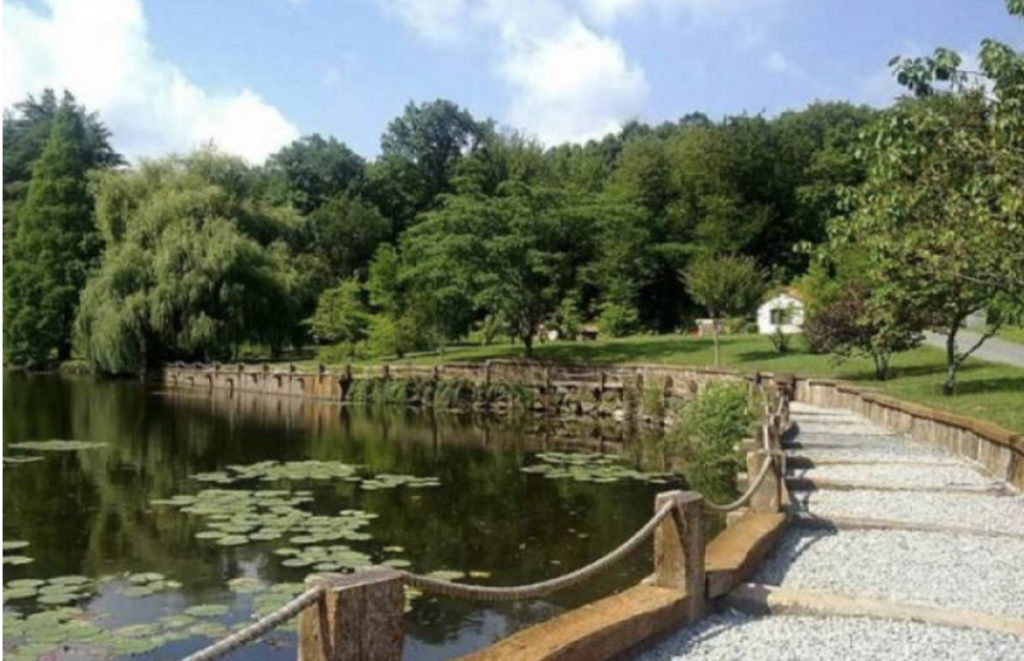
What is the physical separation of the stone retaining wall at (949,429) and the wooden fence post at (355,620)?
9460mm

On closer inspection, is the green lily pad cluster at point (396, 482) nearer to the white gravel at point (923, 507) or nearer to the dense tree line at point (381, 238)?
the white gravel at point (923, 507)

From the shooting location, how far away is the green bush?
17966 mm

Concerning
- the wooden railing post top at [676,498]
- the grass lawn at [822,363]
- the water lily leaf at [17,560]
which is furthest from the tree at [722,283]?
the wooden railing post top at [676,498]

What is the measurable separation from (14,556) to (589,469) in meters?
10.6

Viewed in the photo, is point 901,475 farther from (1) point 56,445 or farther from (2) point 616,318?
(2) point 616,318

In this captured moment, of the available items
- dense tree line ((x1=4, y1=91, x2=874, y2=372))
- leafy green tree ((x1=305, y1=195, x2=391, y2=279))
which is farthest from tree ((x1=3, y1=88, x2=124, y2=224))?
leafy green tree ((x1=305, y1=195, x2=391, y2=279))

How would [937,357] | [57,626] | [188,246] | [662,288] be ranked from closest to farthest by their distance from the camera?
[57,626], [937,357], [188,246], [662,288]

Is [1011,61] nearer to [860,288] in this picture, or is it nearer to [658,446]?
[658,446]

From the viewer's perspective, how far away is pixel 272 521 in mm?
13578

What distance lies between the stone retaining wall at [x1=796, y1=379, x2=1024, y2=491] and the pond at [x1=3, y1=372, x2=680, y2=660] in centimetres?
426

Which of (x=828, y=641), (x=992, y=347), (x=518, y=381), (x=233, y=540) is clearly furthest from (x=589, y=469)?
(x=992, y=347)

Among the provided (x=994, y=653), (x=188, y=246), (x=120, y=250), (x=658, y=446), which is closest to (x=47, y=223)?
(x=120, y=250)

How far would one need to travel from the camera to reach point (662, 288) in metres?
57.0

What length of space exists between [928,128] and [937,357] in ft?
74.9
